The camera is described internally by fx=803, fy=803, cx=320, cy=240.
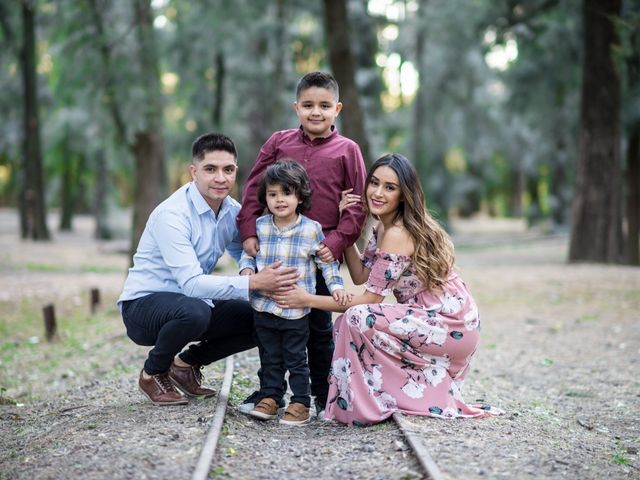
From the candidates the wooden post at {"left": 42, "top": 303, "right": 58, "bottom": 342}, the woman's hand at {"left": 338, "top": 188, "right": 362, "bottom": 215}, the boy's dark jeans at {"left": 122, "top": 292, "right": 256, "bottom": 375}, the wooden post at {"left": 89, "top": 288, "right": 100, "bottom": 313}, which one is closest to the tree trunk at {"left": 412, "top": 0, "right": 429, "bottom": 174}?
the wooden post at {"left": 89, "top": 288, "right": 100, "bottom": 313}

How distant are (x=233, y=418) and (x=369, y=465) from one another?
1232 millimetres

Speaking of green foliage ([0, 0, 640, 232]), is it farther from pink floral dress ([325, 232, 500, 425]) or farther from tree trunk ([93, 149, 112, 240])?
pink floral dress ([325, 232, 500, 425])

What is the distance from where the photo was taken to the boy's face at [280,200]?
17.1 feet

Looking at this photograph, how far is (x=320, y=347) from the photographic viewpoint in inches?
228

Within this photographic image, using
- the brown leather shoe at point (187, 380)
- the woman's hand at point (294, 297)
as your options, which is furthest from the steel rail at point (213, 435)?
the woman's hand at point (294, 297)

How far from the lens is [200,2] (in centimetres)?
1950

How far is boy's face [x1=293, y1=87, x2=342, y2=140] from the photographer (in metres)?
5.46

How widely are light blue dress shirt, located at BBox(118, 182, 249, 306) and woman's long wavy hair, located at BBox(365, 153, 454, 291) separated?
3.62ft

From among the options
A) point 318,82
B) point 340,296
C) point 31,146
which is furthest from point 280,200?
point 31,146

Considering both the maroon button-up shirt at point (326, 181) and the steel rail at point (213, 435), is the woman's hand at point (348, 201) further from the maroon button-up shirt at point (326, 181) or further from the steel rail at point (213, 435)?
the steel rail at point (213, 435)

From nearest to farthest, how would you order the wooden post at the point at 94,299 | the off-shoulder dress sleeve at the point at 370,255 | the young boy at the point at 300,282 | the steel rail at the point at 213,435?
the steel rail at the point at 213,435 → the young boy at the point at 300,282 → the off-shoulder dress sleeve at the point at 370,255 → the wooden post at the point at 94,299

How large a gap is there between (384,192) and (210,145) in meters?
1.27

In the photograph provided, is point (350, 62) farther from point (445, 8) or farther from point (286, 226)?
point (445, 8)

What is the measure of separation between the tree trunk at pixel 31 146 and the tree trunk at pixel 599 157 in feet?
51.0
